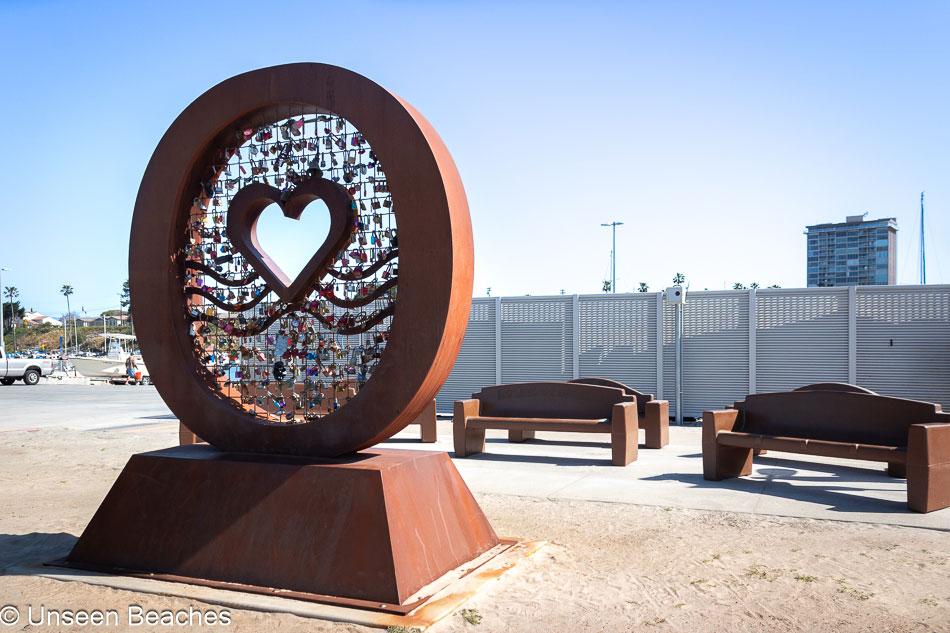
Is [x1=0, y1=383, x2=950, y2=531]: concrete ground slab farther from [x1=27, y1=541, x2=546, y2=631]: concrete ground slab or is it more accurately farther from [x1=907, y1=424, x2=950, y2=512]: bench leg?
[x1=27, y1=541, x2=546, y2=631]: concrete ground slab

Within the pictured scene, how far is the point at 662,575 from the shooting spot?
4508 mm

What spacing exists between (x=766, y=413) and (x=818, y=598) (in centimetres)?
418

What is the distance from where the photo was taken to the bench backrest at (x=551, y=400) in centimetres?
952

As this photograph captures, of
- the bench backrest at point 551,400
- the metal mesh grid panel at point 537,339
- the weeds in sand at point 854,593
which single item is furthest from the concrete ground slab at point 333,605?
the metal mesh grid panel at point 537,339

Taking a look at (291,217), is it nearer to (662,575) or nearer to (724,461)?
(662,575)

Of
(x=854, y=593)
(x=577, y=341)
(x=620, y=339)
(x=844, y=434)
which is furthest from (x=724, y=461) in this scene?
(x=577, y=341)

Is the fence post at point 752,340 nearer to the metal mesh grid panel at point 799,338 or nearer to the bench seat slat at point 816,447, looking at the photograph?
the metal mesh grid panel at point 799,338

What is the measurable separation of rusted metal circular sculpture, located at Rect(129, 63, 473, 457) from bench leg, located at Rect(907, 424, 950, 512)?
4062mm

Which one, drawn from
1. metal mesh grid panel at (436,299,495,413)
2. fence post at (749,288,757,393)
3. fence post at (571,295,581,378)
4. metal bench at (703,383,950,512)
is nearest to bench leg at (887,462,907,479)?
metal bench at (703,383,950,512)

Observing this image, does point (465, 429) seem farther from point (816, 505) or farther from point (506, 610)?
point (506, 610)

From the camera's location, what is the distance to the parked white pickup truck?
28422mm

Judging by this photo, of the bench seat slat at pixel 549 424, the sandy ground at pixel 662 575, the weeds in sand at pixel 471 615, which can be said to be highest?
the bench seat slat at pixel 549 424

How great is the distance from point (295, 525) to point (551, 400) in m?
5.72

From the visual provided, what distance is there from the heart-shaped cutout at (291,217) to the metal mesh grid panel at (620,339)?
977cm
